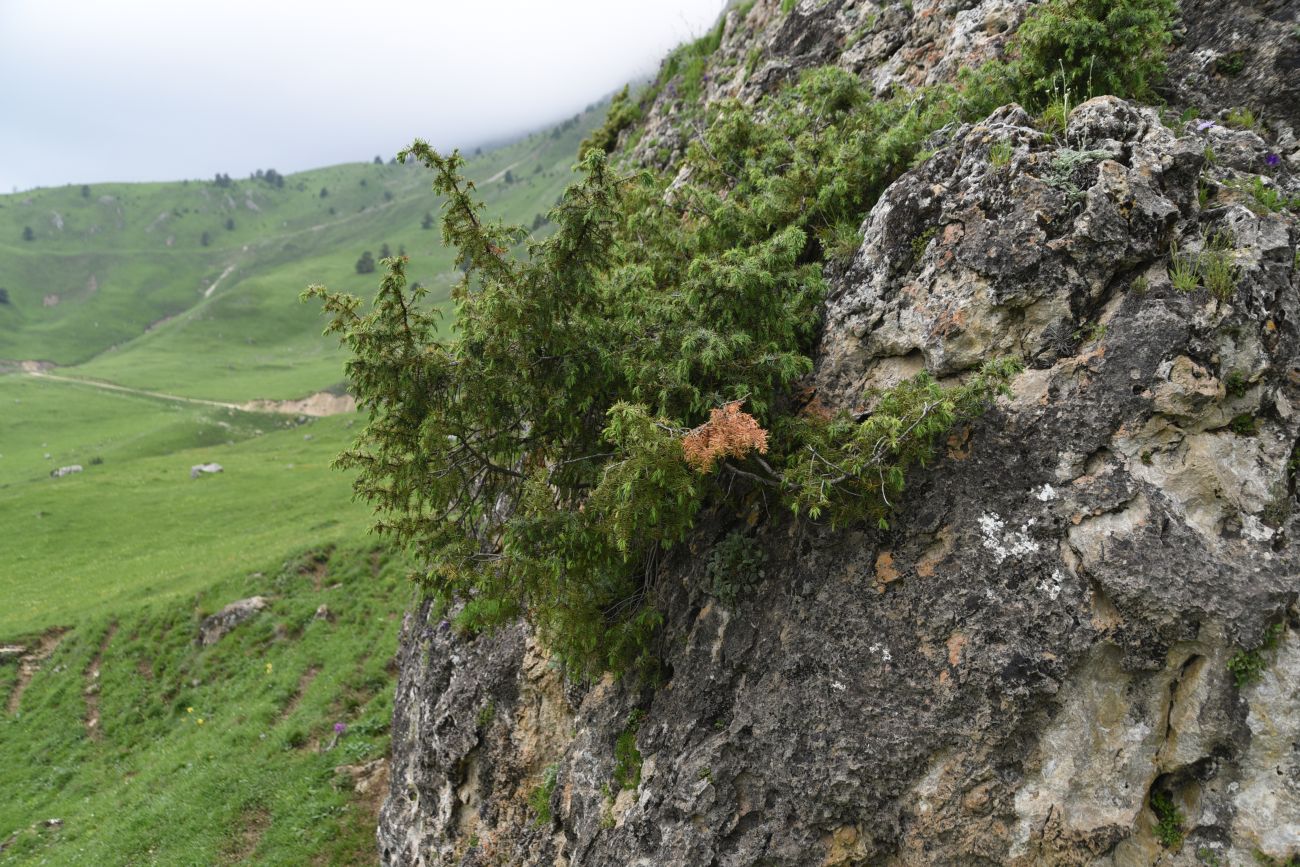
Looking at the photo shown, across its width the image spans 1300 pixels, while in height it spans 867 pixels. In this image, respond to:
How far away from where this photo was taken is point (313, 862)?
17.4 m

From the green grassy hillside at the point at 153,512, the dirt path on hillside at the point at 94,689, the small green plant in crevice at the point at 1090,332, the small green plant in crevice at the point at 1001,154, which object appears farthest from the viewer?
the green grassy hillside at the point at 153,512

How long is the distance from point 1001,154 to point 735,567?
24.6 ft

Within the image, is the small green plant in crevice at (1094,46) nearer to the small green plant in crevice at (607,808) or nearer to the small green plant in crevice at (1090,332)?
the small green plant in crevice at (1090,332)

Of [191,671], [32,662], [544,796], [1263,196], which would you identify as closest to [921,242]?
[1263,196]

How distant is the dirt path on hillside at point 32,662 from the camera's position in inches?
1118

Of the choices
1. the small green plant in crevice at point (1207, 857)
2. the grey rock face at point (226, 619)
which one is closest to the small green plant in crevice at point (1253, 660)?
the small green plant in crevice at point (1207, 857)

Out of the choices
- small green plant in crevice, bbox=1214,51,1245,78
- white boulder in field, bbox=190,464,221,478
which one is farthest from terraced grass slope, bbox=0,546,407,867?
white boulder in field, bbox=190,464,221,478

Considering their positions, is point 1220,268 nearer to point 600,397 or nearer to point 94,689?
point 600,397

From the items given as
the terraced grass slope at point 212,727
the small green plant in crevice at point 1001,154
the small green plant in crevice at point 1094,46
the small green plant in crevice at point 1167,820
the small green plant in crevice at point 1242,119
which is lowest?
the terraced grass slope at point 212,727

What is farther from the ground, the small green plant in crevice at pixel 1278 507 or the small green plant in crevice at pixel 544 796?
the small green plant in crevice at pixel 1278 507

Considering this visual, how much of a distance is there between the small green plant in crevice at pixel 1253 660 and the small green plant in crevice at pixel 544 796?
10.9 m

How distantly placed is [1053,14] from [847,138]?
374 cm

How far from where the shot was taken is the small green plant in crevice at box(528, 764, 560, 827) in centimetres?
1280

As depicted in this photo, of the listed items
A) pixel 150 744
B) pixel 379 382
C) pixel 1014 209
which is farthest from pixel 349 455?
pixel 150 744
